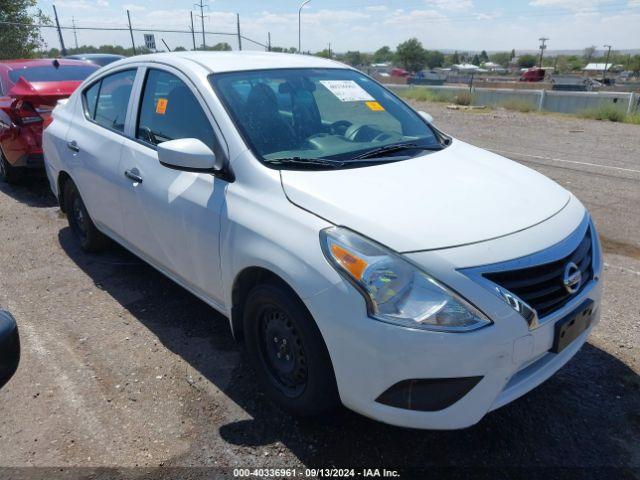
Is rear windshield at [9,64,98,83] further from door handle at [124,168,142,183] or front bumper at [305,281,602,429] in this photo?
front bumper at [305,281,602,429]

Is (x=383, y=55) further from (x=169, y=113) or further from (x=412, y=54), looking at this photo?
(x=169, y=113)

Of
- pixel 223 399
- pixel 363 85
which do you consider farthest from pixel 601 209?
pixel 223 399

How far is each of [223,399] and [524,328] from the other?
165 centimetres

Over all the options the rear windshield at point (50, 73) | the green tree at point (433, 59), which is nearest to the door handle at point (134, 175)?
the rear windshield at point (50, 73)

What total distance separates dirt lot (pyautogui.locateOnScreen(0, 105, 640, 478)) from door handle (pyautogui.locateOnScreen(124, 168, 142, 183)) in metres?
1.00

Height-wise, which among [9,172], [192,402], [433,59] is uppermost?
[9,172]

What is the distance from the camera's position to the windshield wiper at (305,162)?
272 cm

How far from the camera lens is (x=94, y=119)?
4.26 metres

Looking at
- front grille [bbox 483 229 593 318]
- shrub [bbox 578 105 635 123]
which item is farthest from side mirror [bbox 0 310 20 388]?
shrub [bbox 578 105 635 123]

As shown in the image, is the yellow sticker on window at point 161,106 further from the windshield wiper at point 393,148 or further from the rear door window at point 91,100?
the windshield wiper at point 393,148

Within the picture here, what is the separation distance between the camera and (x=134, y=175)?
3.45 meters

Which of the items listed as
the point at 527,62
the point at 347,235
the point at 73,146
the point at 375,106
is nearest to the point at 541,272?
the point at 347,235

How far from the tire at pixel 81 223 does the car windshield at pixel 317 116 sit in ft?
7.22

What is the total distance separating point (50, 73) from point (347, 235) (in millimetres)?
6550
